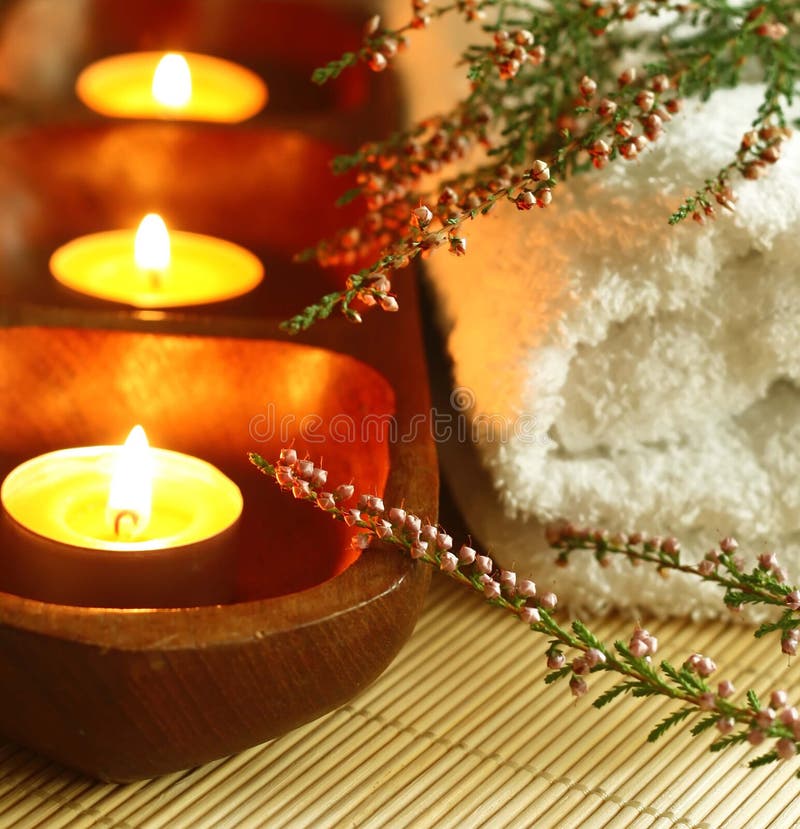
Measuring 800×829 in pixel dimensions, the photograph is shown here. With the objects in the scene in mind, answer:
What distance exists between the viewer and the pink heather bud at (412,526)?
46cm

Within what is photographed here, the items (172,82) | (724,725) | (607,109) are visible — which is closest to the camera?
(724,725)

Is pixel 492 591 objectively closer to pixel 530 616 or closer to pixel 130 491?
pixel 530 616

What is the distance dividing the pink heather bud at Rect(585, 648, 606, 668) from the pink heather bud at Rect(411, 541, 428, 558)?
7 cm

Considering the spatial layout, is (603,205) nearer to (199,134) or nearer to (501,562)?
(501,562)

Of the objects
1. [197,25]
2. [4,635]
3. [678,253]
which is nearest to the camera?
[4,635]

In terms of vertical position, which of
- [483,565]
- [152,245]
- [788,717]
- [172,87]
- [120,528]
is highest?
[172,87]

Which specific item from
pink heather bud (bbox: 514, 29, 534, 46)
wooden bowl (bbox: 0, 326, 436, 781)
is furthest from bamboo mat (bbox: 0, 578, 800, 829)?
pink heather bud (bbox: 514, 29, 534, 46)

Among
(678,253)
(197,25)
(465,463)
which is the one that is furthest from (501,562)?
(197,25)

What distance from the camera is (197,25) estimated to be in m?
1.05

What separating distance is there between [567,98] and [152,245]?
27 cm

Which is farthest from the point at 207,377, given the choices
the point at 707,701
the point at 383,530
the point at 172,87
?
the point at 172,87

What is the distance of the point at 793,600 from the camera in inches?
18.3

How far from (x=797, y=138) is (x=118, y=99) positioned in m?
0.54

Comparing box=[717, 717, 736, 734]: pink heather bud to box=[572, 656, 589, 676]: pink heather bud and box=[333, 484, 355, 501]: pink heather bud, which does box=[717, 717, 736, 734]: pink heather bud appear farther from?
box=[333, 484, 355, 501]: pink heather bud
